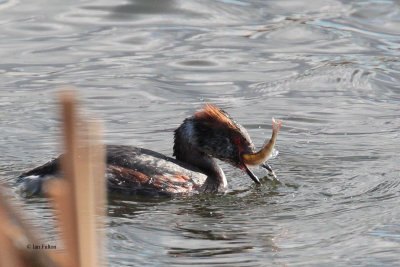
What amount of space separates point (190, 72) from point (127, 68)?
87 centimetres

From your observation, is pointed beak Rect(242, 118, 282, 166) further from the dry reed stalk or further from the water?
the dry reed stalk

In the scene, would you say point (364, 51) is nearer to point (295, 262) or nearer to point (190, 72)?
point (190, 72)

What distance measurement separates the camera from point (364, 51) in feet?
39.3

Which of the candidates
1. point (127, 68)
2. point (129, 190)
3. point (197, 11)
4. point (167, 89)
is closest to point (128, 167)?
point (129, 190)

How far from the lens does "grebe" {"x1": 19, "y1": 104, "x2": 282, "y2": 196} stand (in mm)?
6309

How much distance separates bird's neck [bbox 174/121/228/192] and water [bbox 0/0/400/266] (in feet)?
Result: 0.74

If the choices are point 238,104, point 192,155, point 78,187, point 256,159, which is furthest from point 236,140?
point 78,187

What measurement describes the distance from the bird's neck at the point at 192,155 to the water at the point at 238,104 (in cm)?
22

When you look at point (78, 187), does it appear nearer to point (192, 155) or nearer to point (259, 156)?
point (259, 156)

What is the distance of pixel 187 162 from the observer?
7.24 m

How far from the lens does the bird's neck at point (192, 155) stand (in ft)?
23.2

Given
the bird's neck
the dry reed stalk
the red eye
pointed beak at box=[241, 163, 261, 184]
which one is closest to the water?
pointed beak at box=[241, 163, 261, 184]

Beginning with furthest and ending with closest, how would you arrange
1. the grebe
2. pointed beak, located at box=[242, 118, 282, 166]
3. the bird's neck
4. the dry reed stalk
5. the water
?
the bird's neck
pointed beak, located at box=[242, 118, 282, 166]
the grebe
the water
the dry reed stalk

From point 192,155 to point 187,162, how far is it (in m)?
0.08
